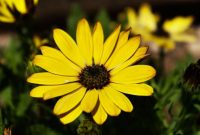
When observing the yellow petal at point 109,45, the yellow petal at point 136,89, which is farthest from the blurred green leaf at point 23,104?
the yellow petal at point 136,89

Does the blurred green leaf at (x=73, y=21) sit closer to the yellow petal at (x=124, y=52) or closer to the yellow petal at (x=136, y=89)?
the yellow petal at (x=124, y=52)

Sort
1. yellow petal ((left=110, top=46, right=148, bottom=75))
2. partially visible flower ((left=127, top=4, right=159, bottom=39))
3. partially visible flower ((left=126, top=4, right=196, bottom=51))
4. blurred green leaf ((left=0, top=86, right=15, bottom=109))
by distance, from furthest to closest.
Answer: partially visible flower ((left=127, top=4, right=159, bottom=39)) → partially visible flower ((left=126, top=4, right=196, bottom=51)) → blurred green leaf ((left=0, top=86, right=15, bottom=109)) → yellow petal ((left=110, top=46, right=148, bottom=75))

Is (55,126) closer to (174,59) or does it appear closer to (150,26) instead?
(150,26)

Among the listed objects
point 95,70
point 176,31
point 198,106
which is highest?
point 176,31

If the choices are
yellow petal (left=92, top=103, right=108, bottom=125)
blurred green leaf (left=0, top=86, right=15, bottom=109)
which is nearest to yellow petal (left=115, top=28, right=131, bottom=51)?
yellow petal (left=92, top=103, right=108, bottom=125)

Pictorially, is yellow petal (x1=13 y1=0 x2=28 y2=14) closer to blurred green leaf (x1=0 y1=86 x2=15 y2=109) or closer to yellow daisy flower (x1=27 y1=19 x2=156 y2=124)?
yellow daisy flower (x1=27 y1=19 x2=156 y2=124)

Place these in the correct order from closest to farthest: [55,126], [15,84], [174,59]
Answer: [55,126] → [15,84] → [174,59]

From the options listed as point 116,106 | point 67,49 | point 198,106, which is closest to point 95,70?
point 67,49

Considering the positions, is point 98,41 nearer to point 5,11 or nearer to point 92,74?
point 92,74
